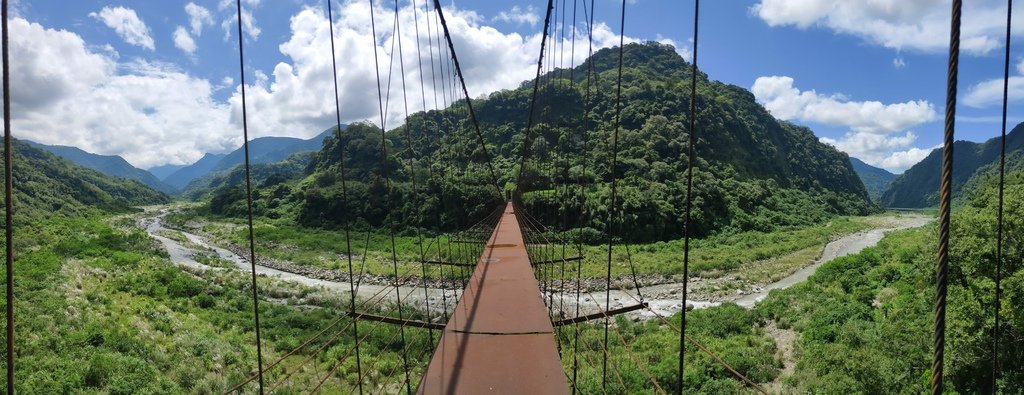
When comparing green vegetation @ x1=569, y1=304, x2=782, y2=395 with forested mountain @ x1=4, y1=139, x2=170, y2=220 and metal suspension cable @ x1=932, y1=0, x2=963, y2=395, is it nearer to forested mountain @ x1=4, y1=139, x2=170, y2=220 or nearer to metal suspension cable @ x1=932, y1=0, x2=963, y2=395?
metal suspension cable @ x1=932, y1=0, x2=963, y2=395

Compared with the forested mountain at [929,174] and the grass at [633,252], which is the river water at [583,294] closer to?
the grass at [633,252]

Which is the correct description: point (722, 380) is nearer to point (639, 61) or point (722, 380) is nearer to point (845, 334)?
point (845, 334)

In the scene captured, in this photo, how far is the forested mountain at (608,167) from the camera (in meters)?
34.9

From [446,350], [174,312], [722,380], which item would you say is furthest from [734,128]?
[446,350]

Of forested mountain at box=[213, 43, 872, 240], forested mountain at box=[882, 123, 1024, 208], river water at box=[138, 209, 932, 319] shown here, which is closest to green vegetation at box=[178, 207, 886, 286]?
river water at box=[138, 209, 932, 319]

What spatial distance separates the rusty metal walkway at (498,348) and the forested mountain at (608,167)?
20541mm

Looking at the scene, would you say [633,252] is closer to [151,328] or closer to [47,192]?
[151,328]

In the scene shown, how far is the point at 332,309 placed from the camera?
17953mm

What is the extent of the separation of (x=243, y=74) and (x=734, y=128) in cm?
6643

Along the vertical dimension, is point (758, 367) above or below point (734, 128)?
below

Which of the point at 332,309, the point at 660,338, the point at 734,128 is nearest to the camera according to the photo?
the point at 660,338

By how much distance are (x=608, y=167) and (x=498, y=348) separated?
144ft

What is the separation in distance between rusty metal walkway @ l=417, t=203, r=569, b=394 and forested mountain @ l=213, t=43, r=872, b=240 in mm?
20541

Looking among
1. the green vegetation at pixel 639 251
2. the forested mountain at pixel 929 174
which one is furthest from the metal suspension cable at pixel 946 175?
the forested mountain at pixel 929 174
